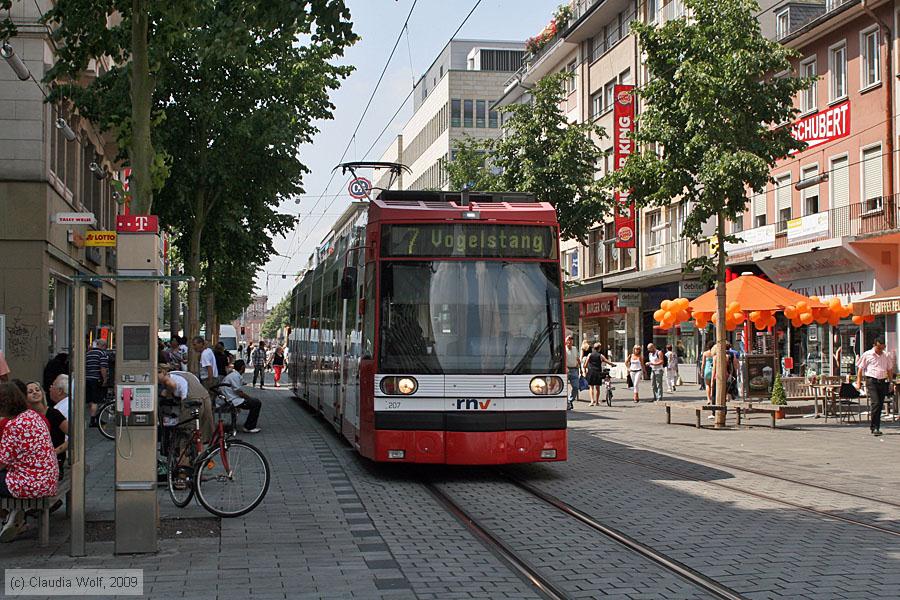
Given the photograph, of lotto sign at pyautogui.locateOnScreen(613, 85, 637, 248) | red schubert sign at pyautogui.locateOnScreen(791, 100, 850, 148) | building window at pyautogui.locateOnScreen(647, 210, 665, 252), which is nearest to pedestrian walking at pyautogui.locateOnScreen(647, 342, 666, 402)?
red schubert sign at pyautogui.locateOnScreen(791, 100, 850, 148)

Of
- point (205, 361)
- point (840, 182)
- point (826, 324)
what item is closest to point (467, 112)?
point (840, 182)

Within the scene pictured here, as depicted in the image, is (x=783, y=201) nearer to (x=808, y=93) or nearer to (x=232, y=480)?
(x=808, y=93)

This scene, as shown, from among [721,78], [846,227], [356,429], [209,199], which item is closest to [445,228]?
[356,429]

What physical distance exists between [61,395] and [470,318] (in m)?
4.49

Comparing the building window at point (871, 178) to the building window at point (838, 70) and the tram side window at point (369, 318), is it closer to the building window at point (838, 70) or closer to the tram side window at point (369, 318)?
the building window at point (838, 70)

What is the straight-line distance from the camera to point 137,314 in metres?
8.92

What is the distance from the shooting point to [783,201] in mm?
35781

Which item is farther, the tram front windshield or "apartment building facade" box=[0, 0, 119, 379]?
"apartment building facade" box=[0, 0, 119, 379]

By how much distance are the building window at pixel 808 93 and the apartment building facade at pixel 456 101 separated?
39.6m

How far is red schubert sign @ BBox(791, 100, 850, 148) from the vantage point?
32.5 meters

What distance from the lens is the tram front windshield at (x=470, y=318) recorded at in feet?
42.4

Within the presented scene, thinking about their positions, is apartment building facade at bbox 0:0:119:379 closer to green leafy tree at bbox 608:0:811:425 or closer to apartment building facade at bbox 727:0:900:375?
green leafy tree at bbox 608:0:811:425

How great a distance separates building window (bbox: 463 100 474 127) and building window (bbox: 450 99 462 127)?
31cm

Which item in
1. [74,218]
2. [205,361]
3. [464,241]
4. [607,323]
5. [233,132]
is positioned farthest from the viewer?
[607,323]
